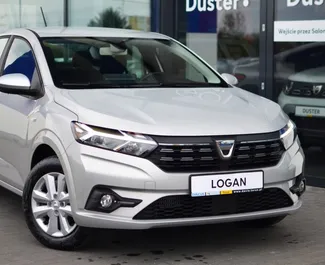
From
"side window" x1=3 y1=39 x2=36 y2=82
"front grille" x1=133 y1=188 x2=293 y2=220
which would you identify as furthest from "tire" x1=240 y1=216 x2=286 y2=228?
"side window" x1=3 y1=39 x2=36 y2=82

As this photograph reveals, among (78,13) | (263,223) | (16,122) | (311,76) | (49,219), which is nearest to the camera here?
(49,219)

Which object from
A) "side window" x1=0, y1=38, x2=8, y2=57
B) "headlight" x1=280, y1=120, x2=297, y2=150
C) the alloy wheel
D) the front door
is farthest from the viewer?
"side window" x1=0, y1=38, x2=8, y2=57

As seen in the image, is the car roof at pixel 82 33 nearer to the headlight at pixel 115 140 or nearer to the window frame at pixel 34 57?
the window frame at pixel 34 57

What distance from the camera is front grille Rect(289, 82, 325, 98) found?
7.67 m

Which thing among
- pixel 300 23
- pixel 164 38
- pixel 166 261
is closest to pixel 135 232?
pixel 166 261

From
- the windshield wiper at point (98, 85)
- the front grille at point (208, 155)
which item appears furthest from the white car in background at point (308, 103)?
the front grille at point (208, 155)

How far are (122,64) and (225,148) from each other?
1.56 metres

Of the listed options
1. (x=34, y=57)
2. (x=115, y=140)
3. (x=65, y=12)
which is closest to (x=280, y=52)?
(x=34, y=57)

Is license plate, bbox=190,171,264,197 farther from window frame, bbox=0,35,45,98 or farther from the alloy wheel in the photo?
window frame, bbox=0,35,45,98

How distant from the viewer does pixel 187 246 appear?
525 cm

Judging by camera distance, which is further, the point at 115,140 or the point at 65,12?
the point at 65,12

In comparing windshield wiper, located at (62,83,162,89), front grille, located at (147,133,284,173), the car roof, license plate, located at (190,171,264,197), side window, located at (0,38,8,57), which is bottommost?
license plate, located at (190,171,264,197)

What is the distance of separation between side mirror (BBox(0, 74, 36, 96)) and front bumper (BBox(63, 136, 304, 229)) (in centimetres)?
82

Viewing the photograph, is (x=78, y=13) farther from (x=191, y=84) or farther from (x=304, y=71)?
(x=191, y=84)
